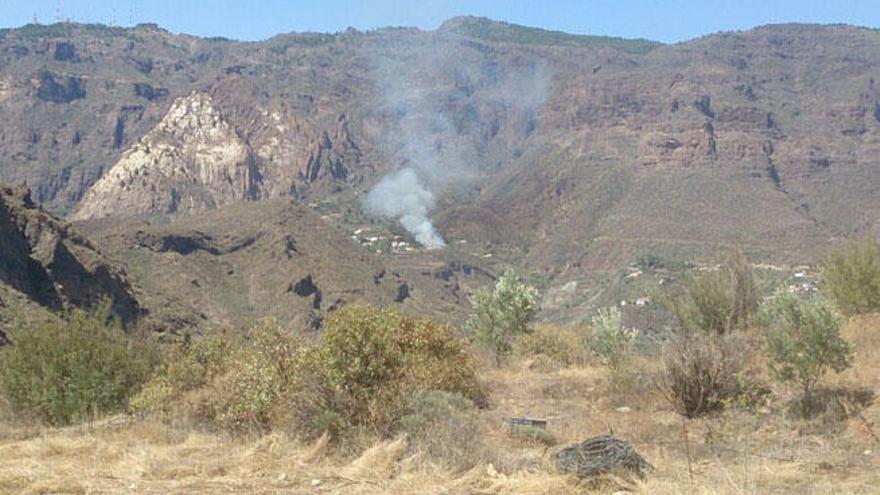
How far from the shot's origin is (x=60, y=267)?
68.6 meters

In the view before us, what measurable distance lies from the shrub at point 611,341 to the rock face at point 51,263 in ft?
153

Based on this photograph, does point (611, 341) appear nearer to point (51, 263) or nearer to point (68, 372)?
point (68, 372)

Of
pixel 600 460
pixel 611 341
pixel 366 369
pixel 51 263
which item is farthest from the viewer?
pixel 51 263

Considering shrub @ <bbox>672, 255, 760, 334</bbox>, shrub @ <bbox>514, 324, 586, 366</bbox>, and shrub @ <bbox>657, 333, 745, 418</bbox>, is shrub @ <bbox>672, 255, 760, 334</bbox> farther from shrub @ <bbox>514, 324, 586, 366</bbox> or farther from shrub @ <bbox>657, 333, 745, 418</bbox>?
shrub @ <bbox>657, 333, 745, 418</bbox>

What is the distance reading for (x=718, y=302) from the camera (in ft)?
66.8

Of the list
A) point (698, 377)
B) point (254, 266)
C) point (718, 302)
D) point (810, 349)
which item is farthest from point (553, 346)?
point (254, 266)

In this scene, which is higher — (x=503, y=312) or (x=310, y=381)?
(x=310, y=381)

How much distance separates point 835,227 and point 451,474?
163 m

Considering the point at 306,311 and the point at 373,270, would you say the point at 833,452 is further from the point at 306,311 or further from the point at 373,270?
the point at 373,270

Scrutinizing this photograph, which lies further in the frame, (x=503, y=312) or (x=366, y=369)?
(x=503, y=312)

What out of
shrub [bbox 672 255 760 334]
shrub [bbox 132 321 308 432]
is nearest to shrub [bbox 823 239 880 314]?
shrub [bbox 672 255 760 334]

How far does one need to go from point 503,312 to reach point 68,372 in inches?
602

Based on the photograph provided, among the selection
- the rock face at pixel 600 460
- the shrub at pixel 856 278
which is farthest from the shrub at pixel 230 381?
the shrub at pixel 856 278

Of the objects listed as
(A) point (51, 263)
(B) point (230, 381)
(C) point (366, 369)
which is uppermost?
(C) point (366, 369)
